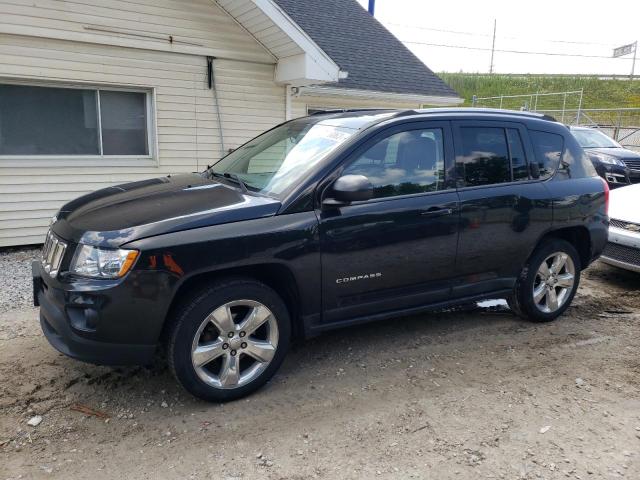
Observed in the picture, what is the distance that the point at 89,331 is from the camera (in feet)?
9.73

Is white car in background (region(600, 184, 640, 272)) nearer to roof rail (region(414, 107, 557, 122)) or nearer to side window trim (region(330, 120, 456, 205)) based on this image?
roof rail (region(414, 107, 557, 122))

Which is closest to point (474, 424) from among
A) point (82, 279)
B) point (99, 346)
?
point (99, 346)

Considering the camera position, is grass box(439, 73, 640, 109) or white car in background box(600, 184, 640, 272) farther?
grass box(439, 73, 640, 109)

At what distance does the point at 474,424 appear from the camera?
Result: 3.19 metres

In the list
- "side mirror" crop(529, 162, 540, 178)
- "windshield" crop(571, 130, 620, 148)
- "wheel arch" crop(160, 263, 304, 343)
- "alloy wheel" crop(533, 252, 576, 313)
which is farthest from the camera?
"windshield" crop(571, 130, 620, 148)

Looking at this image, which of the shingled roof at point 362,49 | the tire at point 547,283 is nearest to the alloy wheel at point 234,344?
the tire at point 547,283

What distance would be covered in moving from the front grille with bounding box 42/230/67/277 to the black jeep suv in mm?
22

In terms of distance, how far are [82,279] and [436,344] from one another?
2801 mm

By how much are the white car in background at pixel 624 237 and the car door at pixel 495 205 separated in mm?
2009

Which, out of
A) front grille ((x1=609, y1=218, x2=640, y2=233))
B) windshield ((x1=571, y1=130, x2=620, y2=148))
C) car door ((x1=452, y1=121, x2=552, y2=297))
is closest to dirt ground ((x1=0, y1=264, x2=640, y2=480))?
car door ((x1=452, y1=121, x2=552, y2=297))

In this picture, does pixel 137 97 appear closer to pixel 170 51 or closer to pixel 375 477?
pixel 170 51

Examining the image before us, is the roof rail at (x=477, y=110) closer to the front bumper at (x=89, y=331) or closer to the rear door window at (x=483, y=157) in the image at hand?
the rear door window at (x=483, y=157)

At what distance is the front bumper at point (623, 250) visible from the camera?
229 inches

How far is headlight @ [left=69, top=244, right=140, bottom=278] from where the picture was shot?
2.95m
